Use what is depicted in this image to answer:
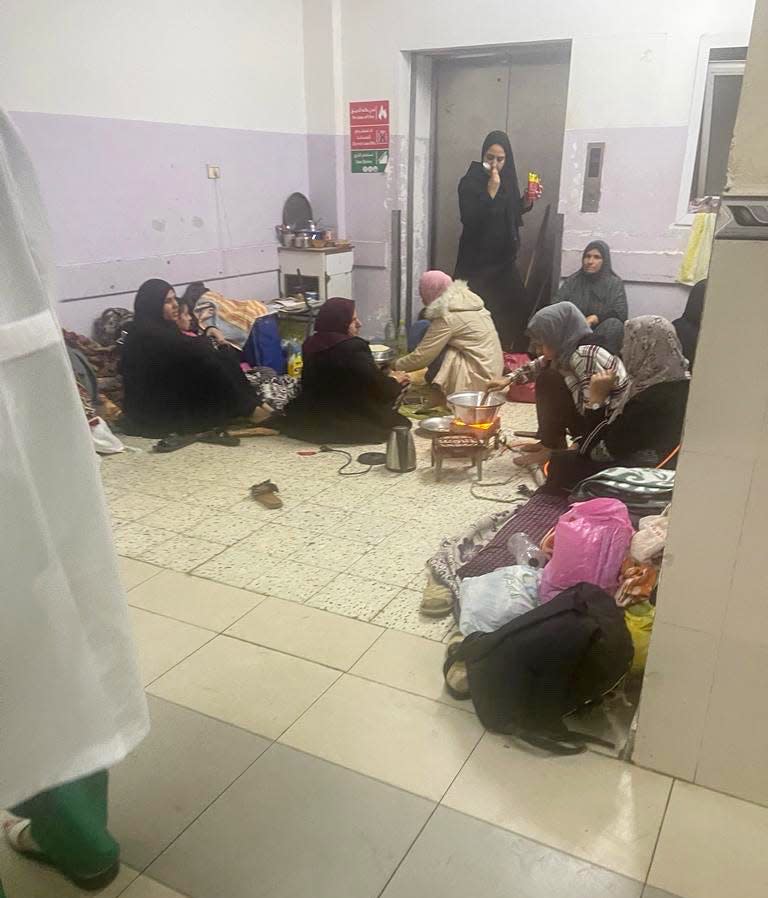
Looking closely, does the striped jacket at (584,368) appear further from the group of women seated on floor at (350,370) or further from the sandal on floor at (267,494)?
the sandal on floor at (267,494)

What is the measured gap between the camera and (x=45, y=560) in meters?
1.12

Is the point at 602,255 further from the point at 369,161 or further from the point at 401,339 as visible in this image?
the point at 369,161

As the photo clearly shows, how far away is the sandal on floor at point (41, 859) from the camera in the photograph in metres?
1.54

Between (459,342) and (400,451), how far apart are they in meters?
1.03

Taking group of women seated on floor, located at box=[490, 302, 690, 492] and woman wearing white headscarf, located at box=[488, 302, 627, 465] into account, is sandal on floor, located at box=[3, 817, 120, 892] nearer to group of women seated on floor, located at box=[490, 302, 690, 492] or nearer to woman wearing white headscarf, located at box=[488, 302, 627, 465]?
group of women seated on floor, located at box=[490, 302, 690, 492]

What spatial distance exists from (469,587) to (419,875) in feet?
2.94

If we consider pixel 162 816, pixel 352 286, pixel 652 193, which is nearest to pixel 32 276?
pixel 162 816

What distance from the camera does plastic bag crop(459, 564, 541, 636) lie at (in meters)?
2.18

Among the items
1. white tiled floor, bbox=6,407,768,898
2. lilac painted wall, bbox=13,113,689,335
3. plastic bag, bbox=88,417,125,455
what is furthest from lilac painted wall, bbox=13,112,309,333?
white tiled floor, bbox=6,407,768,898

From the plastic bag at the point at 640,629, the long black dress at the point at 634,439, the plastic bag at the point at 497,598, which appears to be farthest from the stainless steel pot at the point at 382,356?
the plastic bag at the point at 640,629

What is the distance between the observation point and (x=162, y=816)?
173 cm

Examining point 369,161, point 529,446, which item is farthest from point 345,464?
point 369,161

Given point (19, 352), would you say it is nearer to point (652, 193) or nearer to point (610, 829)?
point (610, 829)

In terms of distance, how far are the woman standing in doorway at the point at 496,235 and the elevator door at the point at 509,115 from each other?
0.29 m
